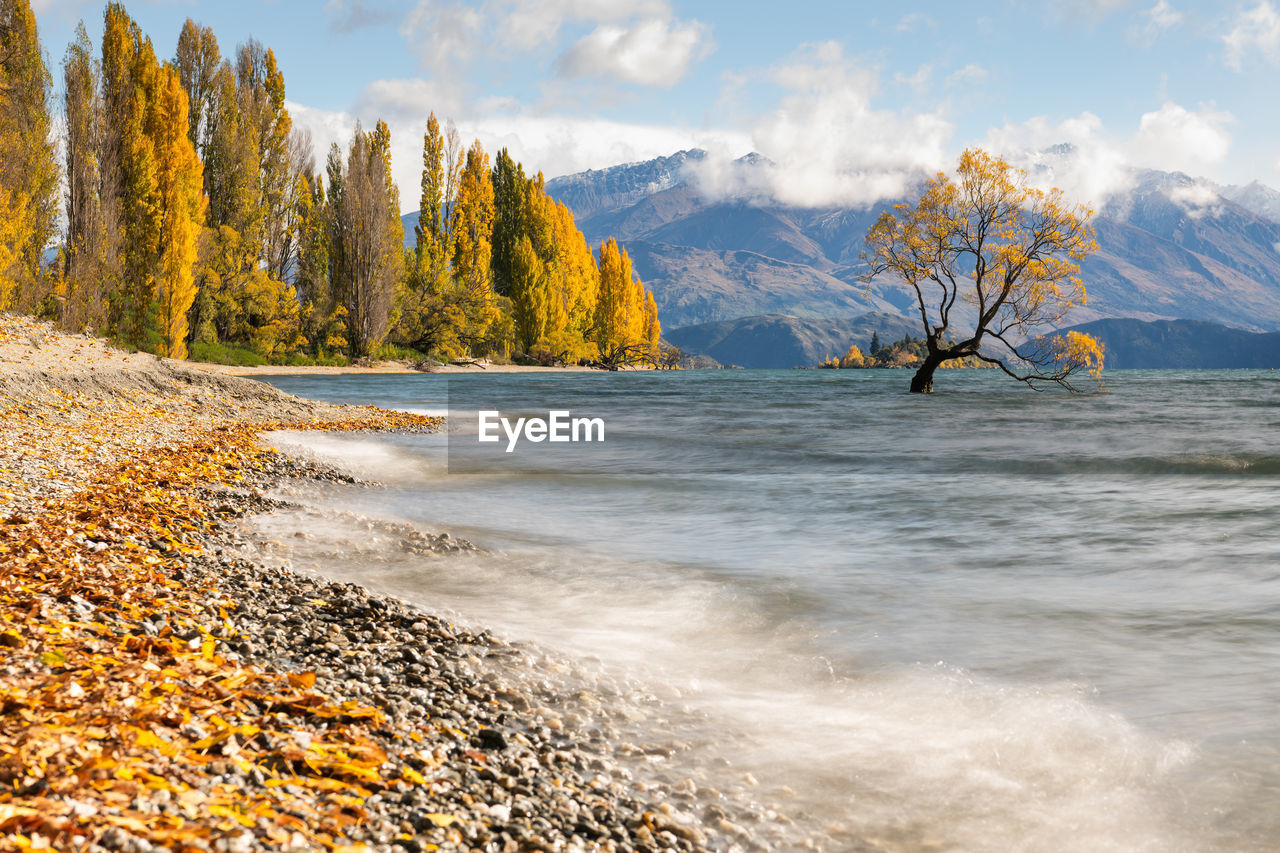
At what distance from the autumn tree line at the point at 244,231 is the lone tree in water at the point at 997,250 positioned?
31061 millimetres

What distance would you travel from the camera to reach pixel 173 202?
3509 cm

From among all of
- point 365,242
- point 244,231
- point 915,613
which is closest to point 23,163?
point 244,231

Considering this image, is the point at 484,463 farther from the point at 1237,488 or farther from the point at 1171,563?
the point at 1237,488

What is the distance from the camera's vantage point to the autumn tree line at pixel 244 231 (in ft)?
98.5

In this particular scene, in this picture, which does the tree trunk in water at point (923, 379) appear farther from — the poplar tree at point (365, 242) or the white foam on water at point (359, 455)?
the poplar tree at point (365, 242)

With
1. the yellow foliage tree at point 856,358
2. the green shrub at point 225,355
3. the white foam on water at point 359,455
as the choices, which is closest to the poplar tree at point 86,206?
the green shrub at point 225,355

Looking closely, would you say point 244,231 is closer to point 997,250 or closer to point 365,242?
point 365,242

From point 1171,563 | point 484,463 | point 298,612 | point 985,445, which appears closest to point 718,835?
point 298,612

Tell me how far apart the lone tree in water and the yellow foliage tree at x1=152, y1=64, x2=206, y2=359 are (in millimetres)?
30002

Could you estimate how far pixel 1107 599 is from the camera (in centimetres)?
762

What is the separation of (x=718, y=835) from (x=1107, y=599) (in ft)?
19.3

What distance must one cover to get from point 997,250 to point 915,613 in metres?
27.5

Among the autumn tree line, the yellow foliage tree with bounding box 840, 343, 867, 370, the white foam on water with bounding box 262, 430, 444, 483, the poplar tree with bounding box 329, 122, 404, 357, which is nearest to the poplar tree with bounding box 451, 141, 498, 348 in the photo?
the autumn tree line

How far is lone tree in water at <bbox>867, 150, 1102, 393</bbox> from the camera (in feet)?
98.2
